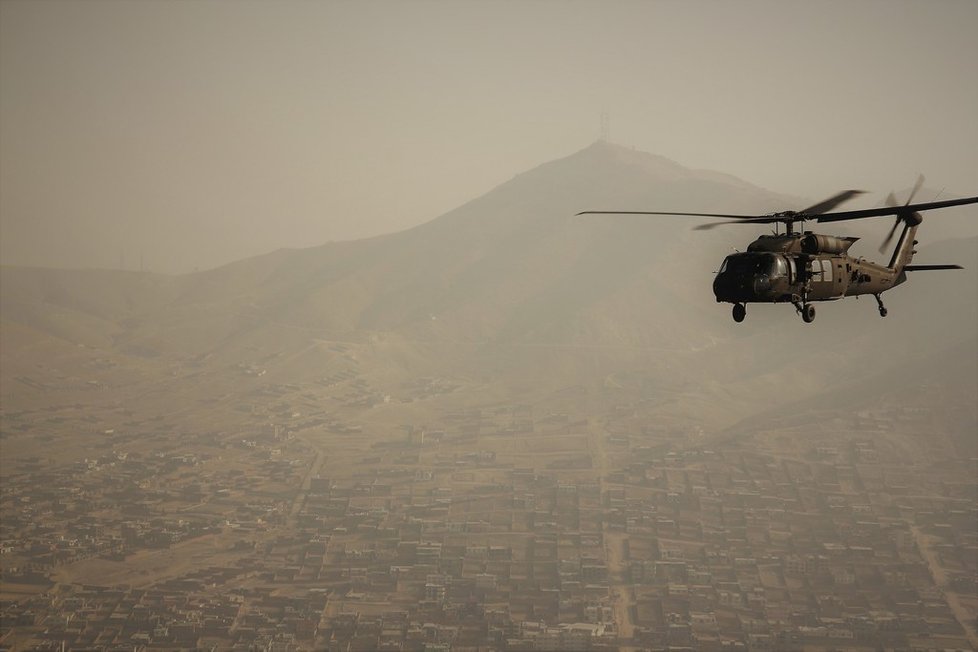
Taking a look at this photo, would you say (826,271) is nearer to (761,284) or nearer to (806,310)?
(806,310)

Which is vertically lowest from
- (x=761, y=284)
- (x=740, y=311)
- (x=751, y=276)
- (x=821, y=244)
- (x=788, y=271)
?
(x=740, y=311)

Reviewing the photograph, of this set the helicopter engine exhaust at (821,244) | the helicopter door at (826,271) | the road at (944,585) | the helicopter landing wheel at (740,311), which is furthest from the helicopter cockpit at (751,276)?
the road at (944,585)

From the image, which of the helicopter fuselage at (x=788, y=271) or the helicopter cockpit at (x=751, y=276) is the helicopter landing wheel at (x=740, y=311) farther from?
the helicopter cockpit at (x=751, y=276)

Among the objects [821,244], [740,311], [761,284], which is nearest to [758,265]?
[761,284]

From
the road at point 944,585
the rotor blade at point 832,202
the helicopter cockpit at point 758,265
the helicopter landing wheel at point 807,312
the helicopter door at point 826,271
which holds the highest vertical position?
the rotor blade at point 832,202

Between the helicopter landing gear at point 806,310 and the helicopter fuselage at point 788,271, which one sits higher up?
the helicopter fuselage at point 788,271

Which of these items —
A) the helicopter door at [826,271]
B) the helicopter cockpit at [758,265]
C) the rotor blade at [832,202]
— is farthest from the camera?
the helicopter door at [826,271]

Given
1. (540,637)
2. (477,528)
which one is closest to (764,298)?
(540,637)

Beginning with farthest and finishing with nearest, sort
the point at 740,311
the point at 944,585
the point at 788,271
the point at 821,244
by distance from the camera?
the point at 944,585 < the point at 821,244 < the point at 740,311 < the point at 788,271

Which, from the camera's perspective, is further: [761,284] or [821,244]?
[821,244]
